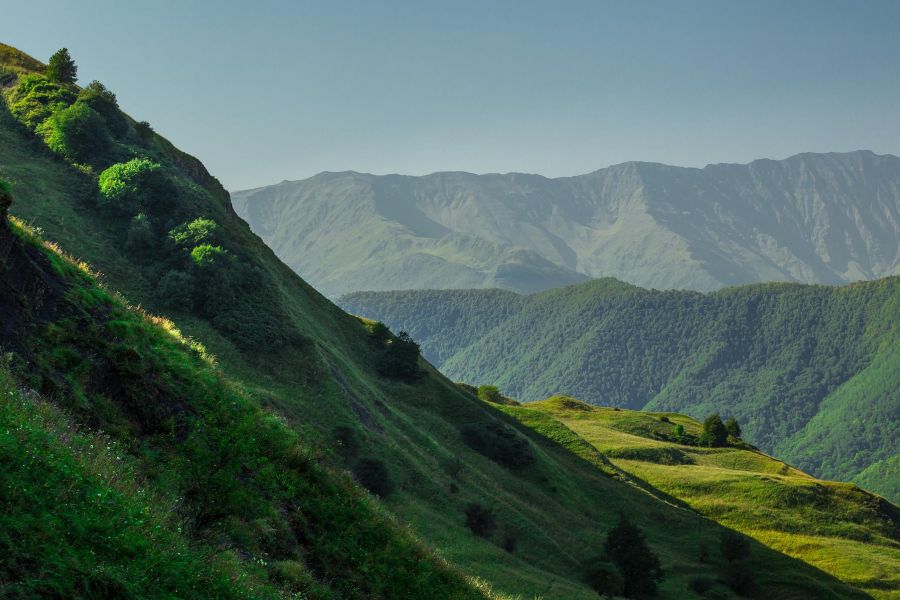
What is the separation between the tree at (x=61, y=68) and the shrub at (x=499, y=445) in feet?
201

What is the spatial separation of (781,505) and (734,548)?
100 feet

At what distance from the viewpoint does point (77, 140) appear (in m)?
66.2

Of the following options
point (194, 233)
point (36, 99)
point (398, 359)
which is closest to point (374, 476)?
point (194, 233)

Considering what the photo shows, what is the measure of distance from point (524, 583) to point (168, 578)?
3571 cm

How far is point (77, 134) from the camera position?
66188 mm

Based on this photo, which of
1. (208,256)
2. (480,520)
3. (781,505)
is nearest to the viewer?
(480,520)

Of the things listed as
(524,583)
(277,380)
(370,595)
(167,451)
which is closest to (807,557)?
(524,583)

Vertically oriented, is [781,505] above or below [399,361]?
above

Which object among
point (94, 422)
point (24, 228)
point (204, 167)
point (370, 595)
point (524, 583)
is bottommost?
point (524, 583)

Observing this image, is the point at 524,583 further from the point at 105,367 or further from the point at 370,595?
the point at 105,367

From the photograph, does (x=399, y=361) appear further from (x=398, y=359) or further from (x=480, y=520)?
(x=480, y=520)

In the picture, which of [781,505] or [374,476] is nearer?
[374,476]

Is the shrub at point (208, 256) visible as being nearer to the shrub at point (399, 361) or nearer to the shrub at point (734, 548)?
the shrub at point (399, 361)

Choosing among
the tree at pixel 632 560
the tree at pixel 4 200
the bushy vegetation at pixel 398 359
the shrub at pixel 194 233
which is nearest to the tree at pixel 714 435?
the tree at pixel 632 560
